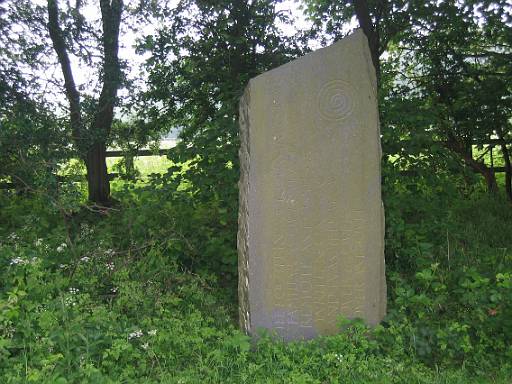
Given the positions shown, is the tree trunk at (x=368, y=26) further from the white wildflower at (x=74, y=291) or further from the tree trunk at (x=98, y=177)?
the white wildflower at (x=74, y=291)

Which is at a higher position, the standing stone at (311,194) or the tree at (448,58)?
the tree at (448,58)

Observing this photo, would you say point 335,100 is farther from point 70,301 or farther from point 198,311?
point 70,301

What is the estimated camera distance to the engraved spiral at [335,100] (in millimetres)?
3887

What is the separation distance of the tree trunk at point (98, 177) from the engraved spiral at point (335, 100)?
414cm

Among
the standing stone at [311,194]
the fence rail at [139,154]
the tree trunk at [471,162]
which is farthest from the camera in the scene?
the tree trunk at [471,162]

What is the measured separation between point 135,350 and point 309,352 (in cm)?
120

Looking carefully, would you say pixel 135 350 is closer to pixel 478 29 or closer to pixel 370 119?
pixel 370 119

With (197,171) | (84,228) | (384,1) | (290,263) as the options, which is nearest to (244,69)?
(197,171)

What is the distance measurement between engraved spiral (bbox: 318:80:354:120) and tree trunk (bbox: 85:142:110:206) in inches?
163

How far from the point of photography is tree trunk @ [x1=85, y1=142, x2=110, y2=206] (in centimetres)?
718

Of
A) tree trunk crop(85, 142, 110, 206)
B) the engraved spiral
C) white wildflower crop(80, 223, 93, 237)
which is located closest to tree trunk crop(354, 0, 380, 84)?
the engraved spiral

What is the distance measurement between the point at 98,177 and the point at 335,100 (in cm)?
441

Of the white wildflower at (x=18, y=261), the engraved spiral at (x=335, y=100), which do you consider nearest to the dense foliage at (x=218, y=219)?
the white wildflower at (x=18, y=261)

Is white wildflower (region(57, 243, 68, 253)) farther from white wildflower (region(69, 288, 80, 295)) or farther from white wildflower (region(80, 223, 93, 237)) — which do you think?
white wildflower (region(69, 288, 80, 295))
